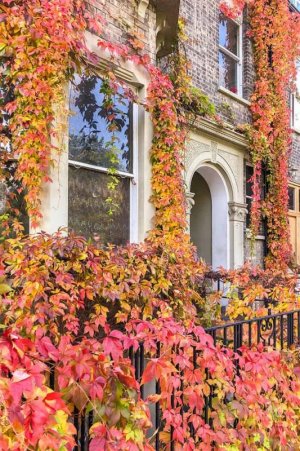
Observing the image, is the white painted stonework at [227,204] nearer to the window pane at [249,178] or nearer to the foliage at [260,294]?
the window pane at [249,178]

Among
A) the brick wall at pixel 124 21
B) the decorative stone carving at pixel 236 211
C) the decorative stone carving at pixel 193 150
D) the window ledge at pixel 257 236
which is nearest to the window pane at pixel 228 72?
the decorative stone carving at pixel 193 150

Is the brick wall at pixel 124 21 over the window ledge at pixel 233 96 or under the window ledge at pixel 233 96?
under

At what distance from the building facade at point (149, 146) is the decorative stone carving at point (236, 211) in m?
0.02

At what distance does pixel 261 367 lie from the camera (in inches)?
113

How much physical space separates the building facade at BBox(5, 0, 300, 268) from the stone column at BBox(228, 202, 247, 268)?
0.07 feet

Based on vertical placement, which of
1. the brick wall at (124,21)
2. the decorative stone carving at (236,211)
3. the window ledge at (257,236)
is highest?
the brick wall at (124,21)

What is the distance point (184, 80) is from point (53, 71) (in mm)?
3567

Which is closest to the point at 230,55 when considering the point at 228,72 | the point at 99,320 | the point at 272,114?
the point at 228,72

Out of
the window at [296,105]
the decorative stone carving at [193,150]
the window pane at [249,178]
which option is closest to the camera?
the decorative stone carving at [193,150]

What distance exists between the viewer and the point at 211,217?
9.98 meters

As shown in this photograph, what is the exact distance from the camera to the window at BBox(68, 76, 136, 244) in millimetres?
5219

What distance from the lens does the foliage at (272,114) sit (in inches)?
401

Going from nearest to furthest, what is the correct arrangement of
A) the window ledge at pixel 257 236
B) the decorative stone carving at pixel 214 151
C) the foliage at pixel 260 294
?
the foliage at pixel 260 294 → the decorative stone carving at pixel 214 151 → the window ledge at pixel 257 236

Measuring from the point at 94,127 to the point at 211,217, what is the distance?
198 inches
